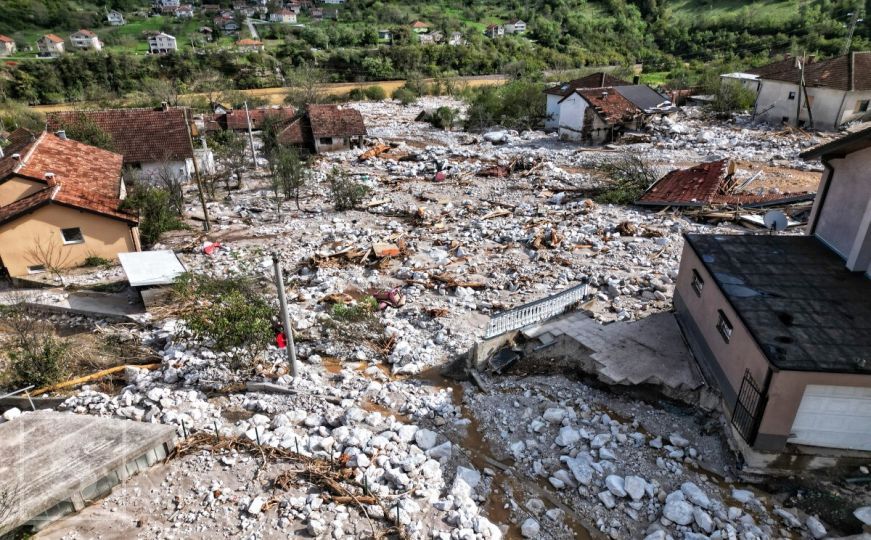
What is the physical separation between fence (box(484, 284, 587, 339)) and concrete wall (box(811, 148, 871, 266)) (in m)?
5.11

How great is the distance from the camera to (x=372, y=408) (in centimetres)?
977

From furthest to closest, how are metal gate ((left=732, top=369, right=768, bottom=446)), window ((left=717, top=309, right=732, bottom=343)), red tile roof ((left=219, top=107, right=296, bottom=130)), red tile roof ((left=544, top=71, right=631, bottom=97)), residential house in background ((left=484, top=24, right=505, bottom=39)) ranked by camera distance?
residential house in background ((left=484, top=24, right=505, bottom=39))
red tile roof ((left=544, top=71, right=631, bottom=97))
red tile roof ((left=219, top=107, right=296, bottom=130))
window ((left=717, top=309, right=732, bottom=343))
metal gate ((left=732, top=369, right=768, bottom=446))

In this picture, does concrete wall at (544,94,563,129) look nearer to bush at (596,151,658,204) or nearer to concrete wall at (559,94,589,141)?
concrete wall at (559,94,589,141)

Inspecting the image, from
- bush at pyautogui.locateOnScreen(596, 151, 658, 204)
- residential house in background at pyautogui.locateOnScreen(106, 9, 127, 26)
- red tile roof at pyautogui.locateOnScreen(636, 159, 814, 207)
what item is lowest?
bush at pyautogui.locateOnScreen(596, 151, 658, 204)

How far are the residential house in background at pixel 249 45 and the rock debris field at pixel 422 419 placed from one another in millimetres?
63491

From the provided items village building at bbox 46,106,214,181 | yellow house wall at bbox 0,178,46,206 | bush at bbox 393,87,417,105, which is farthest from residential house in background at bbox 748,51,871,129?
yellow house wall at bbox 0,178,46,206

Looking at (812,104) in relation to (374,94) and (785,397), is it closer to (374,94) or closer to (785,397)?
(785,397)

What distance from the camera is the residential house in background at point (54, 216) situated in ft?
51.1

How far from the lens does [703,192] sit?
64.7 ft

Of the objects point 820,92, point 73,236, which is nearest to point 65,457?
point 73,236

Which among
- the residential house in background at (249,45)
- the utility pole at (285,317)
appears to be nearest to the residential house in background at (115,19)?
the residential house in background at (249,45)

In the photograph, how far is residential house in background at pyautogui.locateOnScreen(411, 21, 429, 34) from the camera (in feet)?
283

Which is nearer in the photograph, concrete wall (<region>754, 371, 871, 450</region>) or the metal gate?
concrete wall (<region>754, 371, 871, 450</region>)

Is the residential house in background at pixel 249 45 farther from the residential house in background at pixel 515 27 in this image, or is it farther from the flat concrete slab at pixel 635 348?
the flat concrete slab at pixel 635 348
